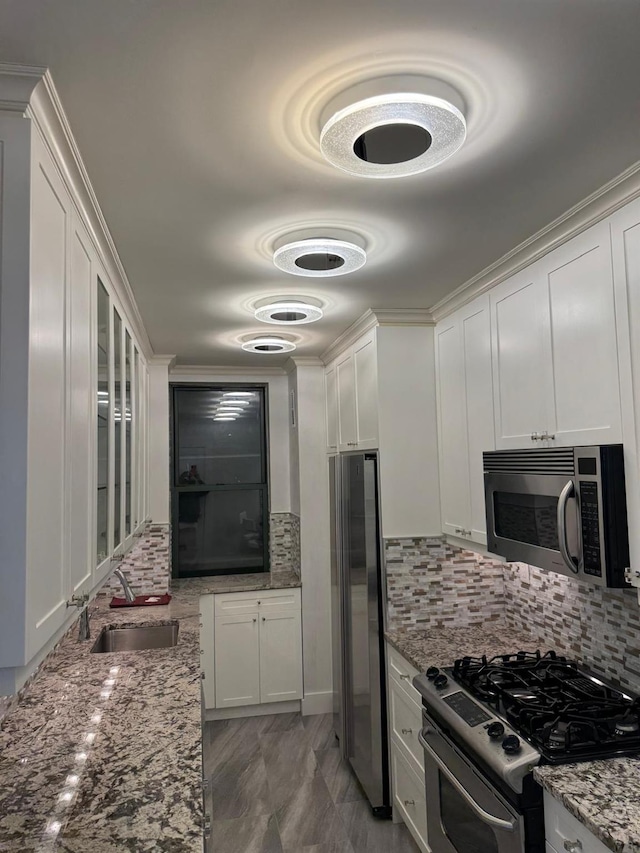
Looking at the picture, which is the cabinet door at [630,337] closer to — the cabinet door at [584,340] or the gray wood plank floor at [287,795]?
the cabinet door at [584,340]

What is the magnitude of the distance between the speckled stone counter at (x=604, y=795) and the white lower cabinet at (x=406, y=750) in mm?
990

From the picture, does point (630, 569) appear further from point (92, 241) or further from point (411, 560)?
point (92, 241)

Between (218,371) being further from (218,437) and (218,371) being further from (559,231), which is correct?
(559,231)

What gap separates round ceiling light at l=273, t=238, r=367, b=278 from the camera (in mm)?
2029

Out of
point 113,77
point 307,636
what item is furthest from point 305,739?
point 113,77

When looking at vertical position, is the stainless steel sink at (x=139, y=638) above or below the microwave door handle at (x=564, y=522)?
below

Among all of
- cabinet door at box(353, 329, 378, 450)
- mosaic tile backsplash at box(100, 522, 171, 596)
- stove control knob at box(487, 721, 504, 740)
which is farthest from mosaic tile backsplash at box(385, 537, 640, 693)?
mosaic tile backsplash at box(100, 522, 171, 596)

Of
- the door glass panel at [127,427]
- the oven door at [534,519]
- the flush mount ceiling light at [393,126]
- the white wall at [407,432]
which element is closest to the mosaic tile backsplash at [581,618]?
the oven door at [534,519]

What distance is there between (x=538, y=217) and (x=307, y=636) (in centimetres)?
324

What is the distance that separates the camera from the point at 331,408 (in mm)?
4242

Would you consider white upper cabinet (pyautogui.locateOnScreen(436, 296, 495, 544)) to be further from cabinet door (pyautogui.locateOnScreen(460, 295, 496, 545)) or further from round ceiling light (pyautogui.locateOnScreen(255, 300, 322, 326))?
round ceiling light (pyautogui.locateOnScreen(255, 300, 322, 326))

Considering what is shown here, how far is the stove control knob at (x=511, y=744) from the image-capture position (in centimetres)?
173

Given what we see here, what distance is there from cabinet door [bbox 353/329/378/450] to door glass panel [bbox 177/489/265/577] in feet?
5.65

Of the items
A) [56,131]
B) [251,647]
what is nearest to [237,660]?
[251,647]
